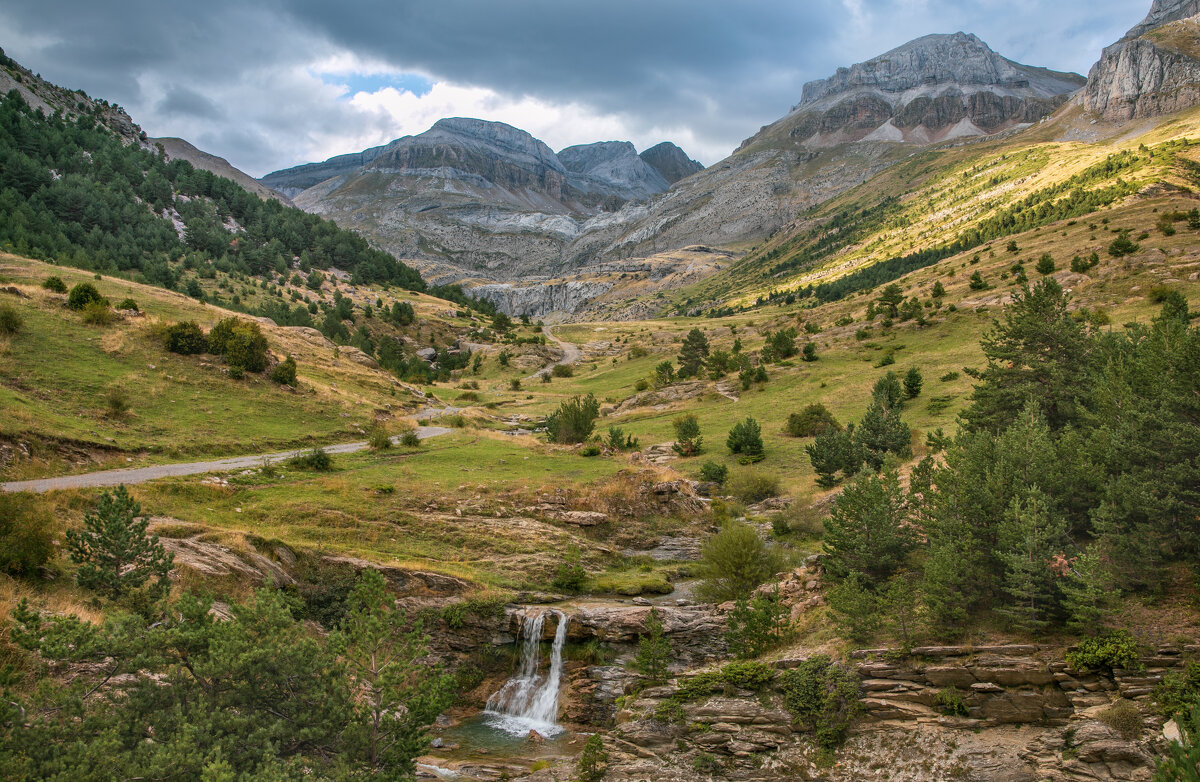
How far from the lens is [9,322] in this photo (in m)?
34.2

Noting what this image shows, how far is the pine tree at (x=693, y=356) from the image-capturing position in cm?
7494


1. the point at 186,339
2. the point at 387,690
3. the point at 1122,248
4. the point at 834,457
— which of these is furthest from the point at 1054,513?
the point at 1122,248

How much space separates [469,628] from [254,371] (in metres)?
30.9

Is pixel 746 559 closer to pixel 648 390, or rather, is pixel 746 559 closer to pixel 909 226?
pixel 648 390

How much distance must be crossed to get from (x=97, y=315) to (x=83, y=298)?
2834 mm

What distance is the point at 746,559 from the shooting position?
82.5ft

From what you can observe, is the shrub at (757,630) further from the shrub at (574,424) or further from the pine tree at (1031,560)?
the shrub at (574,424)

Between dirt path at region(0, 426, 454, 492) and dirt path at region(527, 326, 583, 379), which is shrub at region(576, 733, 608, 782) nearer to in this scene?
dirt path at region(0, 426, 454, 492)

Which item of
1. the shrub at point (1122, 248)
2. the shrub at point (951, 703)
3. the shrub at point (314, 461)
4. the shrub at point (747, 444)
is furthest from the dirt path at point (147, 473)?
the shrub at point (1122, 248)

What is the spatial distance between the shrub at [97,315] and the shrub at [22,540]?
104 ft

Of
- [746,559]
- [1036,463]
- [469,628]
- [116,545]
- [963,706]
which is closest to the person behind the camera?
[116,545]

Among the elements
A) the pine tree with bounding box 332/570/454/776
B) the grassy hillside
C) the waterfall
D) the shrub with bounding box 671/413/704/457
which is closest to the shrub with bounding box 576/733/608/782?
the waterfall

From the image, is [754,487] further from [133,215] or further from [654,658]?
[133,215]

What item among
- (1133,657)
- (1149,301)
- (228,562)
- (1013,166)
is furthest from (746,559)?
(1013,166)
